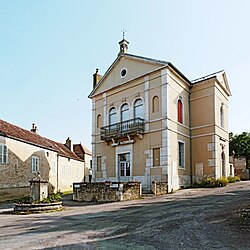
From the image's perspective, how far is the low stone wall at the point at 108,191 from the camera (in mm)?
18000

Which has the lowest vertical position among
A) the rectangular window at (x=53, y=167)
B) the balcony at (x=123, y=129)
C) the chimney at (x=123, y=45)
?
the rectangular window at (x=53, y=167)

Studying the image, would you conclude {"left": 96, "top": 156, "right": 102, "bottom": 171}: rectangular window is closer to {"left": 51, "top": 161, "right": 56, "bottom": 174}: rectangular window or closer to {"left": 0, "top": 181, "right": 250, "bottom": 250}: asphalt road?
{"left": 51, "top": 161, "right": 56, "bottom": 174}: rectangular window

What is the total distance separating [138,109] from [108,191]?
8.71 meters

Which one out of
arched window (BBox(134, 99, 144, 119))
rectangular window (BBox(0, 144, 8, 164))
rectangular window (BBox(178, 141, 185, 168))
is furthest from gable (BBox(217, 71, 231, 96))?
rectangular window (BBox(0, 144, 8, 164))

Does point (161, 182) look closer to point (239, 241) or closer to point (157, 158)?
point (157, 158)

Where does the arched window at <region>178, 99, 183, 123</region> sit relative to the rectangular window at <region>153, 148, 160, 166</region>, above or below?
above

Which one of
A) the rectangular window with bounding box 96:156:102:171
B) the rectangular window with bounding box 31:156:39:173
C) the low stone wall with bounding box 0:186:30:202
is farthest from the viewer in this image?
the rectangular window with bounding box 96:156:102:171

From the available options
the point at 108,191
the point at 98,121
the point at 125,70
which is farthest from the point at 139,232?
the point at 98,121

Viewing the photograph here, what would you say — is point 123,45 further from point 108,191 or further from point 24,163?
point 108,191

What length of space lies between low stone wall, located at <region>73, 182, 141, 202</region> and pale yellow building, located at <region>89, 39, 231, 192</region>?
392 centimetres

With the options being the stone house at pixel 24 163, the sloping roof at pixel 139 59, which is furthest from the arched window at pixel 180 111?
the stone house at pixel 24 163

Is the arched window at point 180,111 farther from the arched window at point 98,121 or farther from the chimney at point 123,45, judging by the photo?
the arched window at point 98,121

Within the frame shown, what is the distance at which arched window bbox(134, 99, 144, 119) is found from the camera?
24.6 metres

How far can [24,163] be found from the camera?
25344 mm
